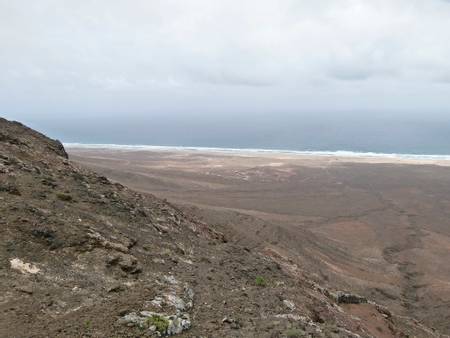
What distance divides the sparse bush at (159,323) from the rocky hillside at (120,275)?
0.02m

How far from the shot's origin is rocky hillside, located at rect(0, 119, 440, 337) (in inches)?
404

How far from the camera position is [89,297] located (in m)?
11.2

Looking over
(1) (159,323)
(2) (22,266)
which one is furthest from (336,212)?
(1) (159,323)

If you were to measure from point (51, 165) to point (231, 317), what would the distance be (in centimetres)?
1165

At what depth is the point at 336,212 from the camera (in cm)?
5891

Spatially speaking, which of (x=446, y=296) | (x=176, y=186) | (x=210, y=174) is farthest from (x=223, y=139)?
(x=446, y=296)

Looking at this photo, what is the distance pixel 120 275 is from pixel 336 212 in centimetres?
4877

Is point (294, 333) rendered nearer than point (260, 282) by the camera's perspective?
Yes

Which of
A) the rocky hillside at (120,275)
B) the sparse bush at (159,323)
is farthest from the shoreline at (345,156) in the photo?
the sparse bush at (159,323)

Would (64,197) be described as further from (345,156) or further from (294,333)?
(345,156)

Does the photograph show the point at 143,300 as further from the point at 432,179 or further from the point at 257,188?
the point at 432,179

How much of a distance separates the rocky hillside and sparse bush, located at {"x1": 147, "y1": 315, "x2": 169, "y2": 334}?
21mm

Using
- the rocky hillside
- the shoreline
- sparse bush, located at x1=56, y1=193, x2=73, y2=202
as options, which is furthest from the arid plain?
sparse bush, located at x1=56, y1=193, x2=73, y2=202

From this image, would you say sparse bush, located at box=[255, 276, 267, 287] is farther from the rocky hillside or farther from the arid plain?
the arid plain
